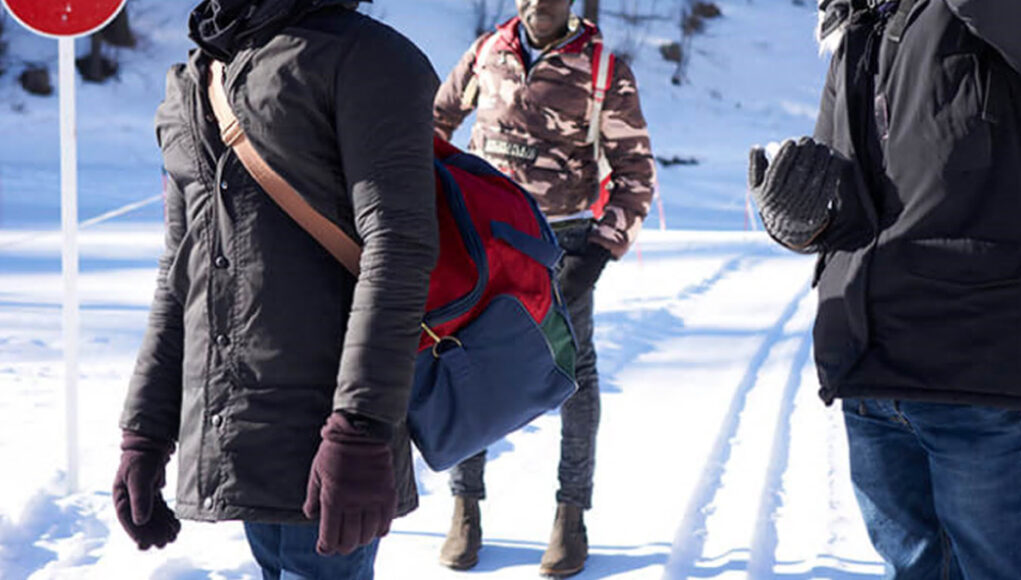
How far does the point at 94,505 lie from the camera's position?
400cm

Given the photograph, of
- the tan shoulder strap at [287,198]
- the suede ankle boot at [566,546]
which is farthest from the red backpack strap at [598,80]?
the tan shoulder strap at [287,198]

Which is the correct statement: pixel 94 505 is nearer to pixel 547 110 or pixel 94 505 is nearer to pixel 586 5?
pixel 547 110

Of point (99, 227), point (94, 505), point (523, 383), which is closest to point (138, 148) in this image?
point (99, 227)

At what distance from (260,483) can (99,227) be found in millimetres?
10395

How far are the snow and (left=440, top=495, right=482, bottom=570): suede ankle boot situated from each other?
0.06 meters

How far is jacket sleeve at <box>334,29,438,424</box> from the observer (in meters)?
1.75

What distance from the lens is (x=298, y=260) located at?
1845 millimetres

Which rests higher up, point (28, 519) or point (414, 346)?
point (414, 346)

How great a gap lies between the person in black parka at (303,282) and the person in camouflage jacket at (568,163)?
177 centimetres

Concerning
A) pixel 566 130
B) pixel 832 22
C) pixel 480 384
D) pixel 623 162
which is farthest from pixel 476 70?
pixel 480 384

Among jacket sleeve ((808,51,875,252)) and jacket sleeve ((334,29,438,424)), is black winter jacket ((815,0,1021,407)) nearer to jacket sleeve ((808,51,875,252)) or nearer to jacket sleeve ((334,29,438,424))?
jacket sleeve ((808,51,875,252))

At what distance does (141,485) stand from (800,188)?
4.27 feet

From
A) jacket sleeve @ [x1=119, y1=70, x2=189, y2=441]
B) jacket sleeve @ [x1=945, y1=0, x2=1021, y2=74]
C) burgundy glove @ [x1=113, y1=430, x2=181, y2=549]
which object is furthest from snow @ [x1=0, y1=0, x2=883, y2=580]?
jacket sleeve @ [x1=945, y1=0, x2=1021, y2=74]

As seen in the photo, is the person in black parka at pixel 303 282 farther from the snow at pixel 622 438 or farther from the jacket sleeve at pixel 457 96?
the jacket sleeve at pixel 457 96
